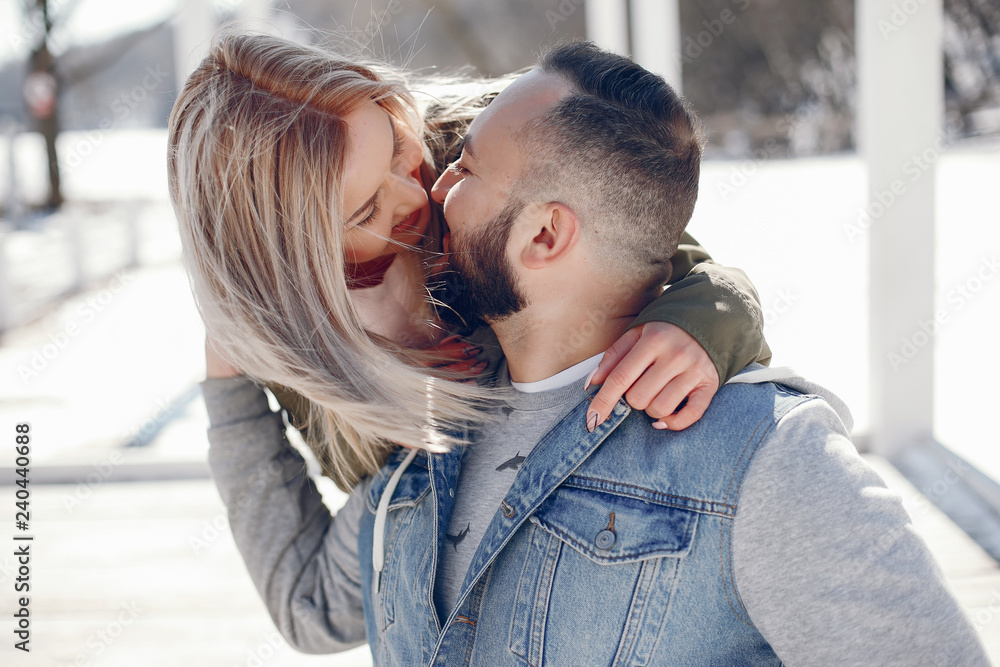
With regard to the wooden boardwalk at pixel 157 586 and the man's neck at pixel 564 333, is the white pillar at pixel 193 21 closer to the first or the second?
the wooden boardwalk at pixel 157 586

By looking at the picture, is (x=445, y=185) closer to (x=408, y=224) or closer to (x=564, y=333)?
(x=408, y=224)

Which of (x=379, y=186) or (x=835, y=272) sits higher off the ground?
(x=379, y=186)

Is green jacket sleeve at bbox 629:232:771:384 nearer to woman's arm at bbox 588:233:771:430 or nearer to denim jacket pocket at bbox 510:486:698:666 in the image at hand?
woman's arm at bbox 588:233:771:430

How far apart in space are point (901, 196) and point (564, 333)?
226 centimetres

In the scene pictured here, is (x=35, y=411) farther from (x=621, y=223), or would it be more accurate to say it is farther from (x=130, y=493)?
(x=621, y=223)

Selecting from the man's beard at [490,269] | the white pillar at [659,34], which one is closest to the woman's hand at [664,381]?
the man's beard at [490,269]

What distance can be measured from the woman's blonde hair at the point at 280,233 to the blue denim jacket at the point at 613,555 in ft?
0.79

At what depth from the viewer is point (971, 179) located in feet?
26.4

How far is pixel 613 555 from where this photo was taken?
0.92m

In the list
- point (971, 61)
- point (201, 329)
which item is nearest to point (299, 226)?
point (201, 329)

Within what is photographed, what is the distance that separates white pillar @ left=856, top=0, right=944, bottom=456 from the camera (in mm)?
2766

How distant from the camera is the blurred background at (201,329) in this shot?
2.30m

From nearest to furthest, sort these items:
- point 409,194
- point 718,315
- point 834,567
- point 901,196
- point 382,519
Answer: point 834,567
point 718,315
point 382,519
point 409,194
point 901,196

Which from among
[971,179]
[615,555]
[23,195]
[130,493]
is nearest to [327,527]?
[615,555]
